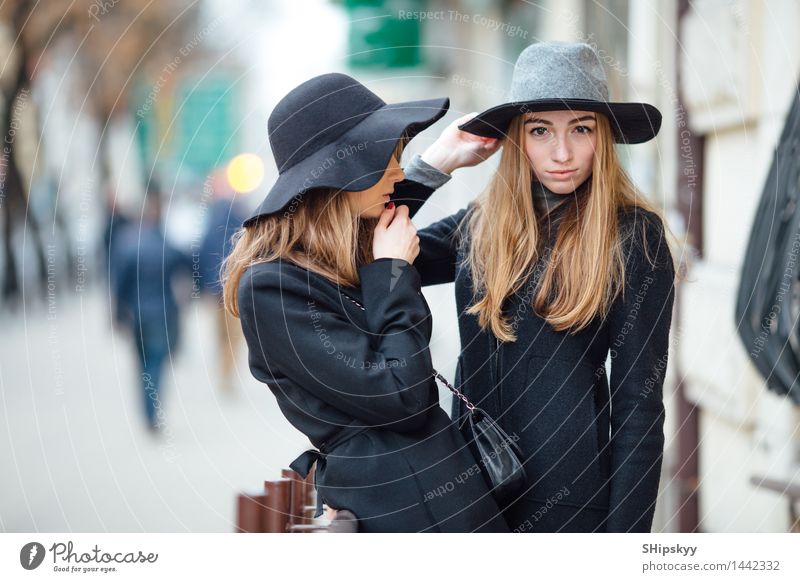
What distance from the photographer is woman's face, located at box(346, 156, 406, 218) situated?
2.13 m

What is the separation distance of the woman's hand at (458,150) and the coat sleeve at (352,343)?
1.59 ft

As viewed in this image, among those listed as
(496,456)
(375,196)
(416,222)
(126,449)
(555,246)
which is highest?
(416,222)

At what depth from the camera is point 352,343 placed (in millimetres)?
1995

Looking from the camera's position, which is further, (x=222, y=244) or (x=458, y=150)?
(x=222, y=244)

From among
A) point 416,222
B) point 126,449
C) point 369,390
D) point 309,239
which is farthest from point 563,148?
point 126,449

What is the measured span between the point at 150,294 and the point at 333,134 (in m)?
4.60

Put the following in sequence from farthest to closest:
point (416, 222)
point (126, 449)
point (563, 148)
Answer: point (126, 449), point (416, 222), point (563, 148)

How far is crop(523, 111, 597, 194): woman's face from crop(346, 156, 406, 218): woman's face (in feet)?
1.09

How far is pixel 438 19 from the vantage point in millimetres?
7102

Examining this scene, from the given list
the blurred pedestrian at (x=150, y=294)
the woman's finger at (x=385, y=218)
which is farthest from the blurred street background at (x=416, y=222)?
the woman's finger at (x=385, y=218)
